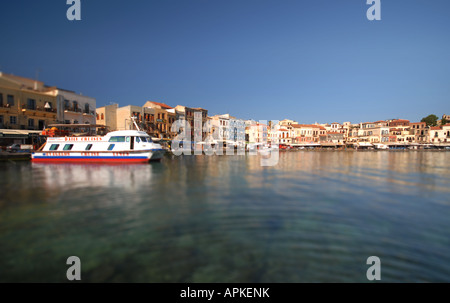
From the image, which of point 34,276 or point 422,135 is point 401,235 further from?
point 422,135

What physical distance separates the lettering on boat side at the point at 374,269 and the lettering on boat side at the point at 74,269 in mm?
5012

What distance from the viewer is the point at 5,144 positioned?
2930cm

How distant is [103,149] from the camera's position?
24.8 metres

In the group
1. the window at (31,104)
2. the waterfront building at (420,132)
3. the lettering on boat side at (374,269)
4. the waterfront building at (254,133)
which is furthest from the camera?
the waterfront building at (420,132)

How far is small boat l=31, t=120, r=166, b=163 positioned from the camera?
80.3 ft

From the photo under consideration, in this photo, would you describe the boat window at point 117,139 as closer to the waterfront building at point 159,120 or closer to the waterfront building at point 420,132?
the waterfront building at point 159,120

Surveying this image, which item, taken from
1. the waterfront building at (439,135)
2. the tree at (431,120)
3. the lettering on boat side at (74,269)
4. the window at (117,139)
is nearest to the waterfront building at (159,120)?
the window at (117,139)

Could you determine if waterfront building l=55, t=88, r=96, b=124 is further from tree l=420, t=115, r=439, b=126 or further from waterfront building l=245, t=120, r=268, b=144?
tree l=420, t=115, r=439, b=126

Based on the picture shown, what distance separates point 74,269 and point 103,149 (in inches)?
888
